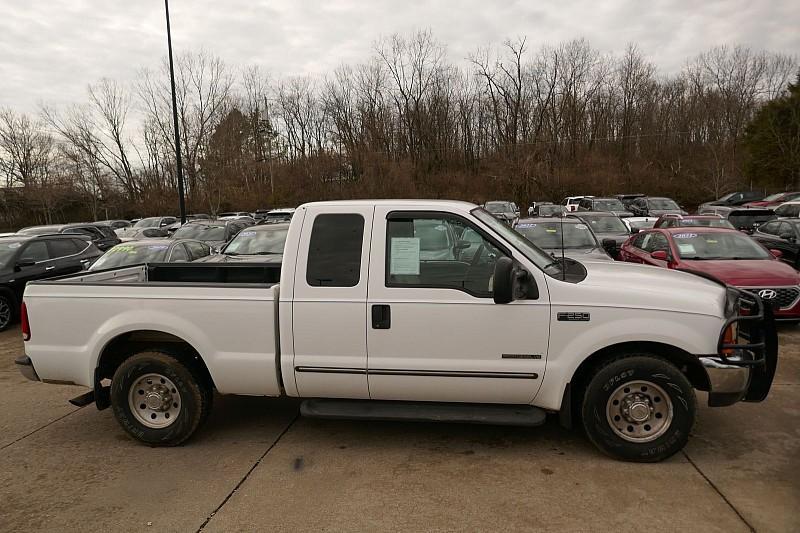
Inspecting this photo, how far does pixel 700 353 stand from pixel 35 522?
4.65 metres

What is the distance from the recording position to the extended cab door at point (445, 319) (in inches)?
145

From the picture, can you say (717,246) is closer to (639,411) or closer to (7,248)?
(639,411)

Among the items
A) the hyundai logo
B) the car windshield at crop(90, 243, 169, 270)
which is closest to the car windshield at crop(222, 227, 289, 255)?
the car windshield at crop(90, 243, 169, 270)

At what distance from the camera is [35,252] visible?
1032cm

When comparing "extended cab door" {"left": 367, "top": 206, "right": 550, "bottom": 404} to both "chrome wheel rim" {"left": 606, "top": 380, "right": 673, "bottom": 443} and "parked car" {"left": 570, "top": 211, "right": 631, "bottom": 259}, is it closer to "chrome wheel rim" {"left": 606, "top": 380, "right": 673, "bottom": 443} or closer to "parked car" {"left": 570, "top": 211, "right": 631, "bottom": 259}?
"chrome wheel rim" {"left": 606, "top": 380, "right": 673, "bottom": 443}

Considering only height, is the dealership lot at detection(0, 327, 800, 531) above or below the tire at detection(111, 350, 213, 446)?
below

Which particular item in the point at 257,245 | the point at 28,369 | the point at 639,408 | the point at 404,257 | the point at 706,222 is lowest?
the point at 639,408

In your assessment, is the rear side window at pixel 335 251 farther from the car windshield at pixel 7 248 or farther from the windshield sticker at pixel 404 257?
the car windshield at pixel 7 248

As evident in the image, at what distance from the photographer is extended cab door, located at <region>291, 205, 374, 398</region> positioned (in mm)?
3842

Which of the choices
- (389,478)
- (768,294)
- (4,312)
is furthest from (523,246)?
(4,312)

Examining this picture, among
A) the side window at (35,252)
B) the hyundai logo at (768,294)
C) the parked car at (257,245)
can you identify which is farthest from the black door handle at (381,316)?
the side window at (35,252)

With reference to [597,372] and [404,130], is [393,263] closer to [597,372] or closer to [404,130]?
[597,372]

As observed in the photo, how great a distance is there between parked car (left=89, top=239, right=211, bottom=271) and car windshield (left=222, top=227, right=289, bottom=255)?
1.03 meters

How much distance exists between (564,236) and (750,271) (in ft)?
10.6
